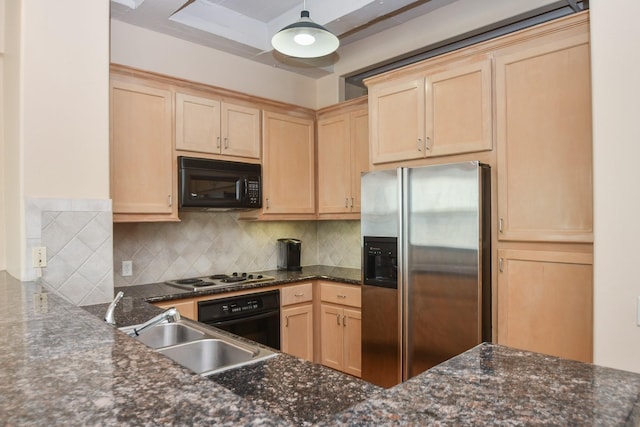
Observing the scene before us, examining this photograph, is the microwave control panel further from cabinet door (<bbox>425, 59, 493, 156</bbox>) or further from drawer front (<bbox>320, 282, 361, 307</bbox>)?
cabinet door (<bbox>425, 59, 493, 156</bbox>)

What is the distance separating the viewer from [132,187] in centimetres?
279

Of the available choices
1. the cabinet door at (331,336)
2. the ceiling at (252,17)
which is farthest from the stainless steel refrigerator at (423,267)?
the ceiling at (252,17)

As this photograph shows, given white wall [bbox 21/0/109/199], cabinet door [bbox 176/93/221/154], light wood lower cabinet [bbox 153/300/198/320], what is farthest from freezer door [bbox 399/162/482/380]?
white wall [bbox 21/0/109/199]

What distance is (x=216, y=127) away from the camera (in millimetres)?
3205

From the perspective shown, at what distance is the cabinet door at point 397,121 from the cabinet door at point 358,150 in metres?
0.39

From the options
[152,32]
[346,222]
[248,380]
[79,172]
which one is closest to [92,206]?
[79,172]

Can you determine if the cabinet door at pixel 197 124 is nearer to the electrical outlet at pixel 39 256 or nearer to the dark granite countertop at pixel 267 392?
the electrical outlet at pixel 39 256

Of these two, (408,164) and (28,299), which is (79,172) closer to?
(28,299)

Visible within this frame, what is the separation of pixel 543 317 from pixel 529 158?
2.89 feet

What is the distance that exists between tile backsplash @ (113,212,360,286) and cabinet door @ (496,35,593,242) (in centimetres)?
175

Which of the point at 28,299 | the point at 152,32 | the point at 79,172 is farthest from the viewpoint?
the point at 152,32

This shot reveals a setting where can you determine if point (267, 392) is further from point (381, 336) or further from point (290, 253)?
point (290, 253)

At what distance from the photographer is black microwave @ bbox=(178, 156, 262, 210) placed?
9.78 ft

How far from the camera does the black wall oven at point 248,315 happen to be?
2865 mm
